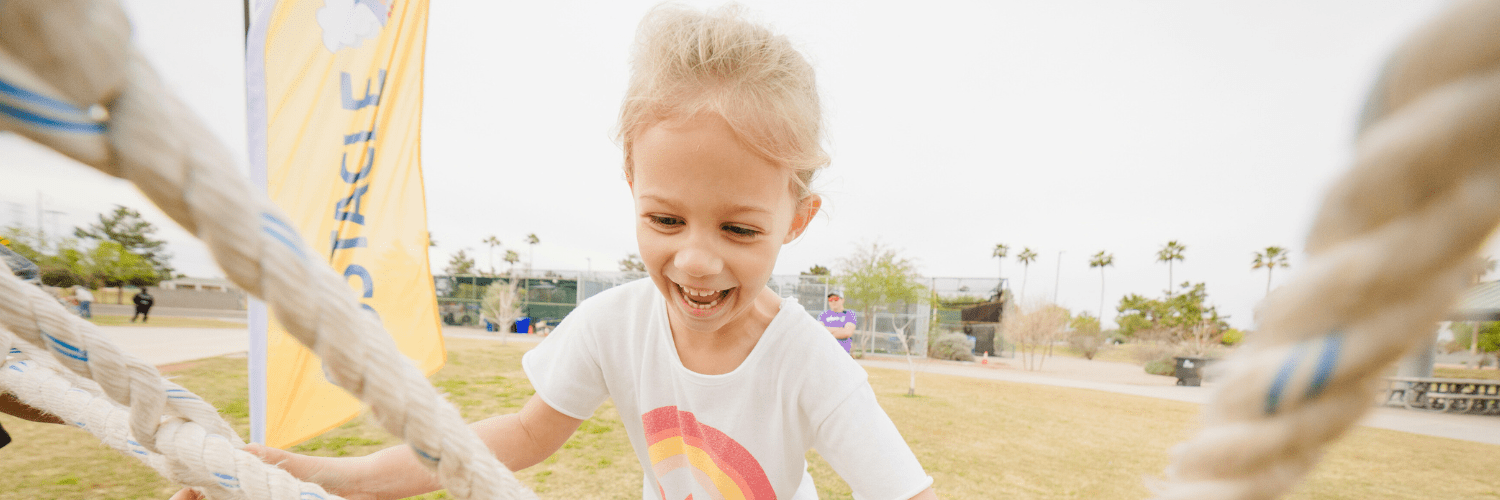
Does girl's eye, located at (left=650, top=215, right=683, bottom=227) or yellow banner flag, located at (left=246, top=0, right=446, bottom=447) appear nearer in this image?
girl's eye, located at (left=650, top=215, right=683, bottom=227)

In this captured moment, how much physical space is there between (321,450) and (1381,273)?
19.4 feet

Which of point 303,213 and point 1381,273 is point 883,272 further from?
point 1381,273

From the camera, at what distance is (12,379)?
3.30 feet

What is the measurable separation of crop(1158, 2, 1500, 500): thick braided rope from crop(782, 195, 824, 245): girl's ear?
116cm

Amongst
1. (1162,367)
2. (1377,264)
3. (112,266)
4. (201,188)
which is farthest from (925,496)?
(112,266)

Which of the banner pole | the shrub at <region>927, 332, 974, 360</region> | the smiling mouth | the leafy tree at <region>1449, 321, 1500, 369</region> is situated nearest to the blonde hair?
the smiling mouth

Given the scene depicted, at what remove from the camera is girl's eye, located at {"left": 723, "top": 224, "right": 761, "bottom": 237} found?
3.95 feet

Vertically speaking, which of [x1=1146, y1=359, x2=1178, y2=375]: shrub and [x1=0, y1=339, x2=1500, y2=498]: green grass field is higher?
[x1=0, y1=339, x2=1500, y2=498]: green grass field

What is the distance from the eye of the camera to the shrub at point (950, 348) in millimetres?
19297

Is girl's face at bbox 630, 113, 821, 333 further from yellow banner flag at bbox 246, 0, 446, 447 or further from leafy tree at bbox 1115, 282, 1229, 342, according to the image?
leafy tree at bbox 1115, 282, 1229, 342

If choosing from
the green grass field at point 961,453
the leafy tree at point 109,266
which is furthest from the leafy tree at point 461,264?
the green grass field at point 961,453

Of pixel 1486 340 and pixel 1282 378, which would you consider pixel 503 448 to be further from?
pixel 1486 340

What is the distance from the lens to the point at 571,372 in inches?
63.3

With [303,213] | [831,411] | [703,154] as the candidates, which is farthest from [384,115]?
[831,411]
